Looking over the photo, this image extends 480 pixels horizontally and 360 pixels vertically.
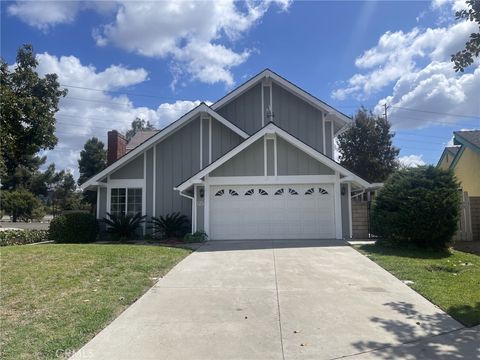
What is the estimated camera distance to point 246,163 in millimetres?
15758

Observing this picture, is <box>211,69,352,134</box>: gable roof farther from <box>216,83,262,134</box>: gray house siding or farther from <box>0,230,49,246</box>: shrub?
<box>0,230,49,246</box>: shrub

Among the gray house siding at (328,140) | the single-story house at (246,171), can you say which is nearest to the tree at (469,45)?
the single-story house at (246,171)

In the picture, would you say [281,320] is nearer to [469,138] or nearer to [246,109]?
[246,109]

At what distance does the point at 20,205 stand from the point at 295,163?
45.7m

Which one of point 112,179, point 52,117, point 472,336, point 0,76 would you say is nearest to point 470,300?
point 472,336

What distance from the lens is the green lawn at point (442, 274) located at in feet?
20.8

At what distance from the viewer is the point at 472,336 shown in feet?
16.8

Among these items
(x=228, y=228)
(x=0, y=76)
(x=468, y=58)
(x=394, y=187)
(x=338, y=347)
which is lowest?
(x=338, y=347)

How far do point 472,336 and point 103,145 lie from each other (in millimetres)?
48978

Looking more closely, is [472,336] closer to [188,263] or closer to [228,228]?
[188,263]

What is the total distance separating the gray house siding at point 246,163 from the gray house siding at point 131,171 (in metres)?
4.18

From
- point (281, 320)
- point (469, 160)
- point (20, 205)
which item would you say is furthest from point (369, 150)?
point (20, 205)

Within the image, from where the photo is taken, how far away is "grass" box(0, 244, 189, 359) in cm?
498

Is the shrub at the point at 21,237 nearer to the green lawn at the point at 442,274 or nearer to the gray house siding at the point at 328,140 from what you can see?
the gray house siding at the point at 328,140
